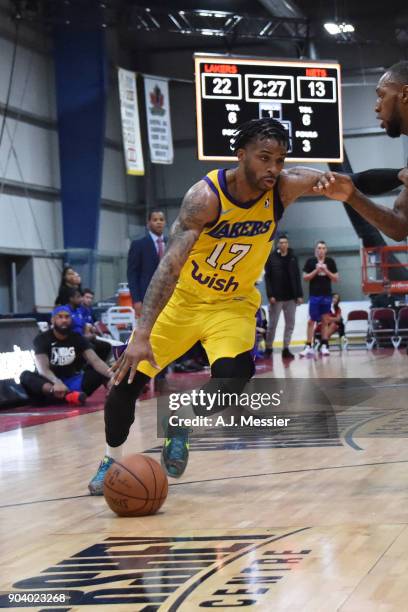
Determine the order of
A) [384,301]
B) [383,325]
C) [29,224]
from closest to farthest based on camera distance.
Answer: [383,325], [384,301], [29,224]

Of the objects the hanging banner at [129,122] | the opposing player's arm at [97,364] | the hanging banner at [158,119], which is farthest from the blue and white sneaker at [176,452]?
the hanging banner at [158,119]

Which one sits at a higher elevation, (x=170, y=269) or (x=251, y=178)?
(x=251, y=178)

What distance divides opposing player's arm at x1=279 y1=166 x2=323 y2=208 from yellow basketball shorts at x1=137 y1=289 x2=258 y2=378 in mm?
646

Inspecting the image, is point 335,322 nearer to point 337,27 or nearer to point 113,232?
point 337,27

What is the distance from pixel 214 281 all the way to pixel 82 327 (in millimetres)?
7254

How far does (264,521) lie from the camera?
446 centimetres

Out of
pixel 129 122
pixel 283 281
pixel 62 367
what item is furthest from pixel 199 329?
pixel 129 122

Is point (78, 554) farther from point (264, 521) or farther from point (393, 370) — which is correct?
point (393, 370)

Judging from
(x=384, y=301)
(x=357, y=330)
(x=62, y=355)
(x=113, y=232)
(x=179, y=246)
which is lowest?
(x=357, y=330)

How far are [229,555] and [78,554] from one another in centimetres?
61

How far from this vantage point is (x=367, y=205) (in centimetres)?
505

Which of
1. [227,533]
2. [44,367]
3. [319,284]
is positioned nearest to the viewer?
[227,533]

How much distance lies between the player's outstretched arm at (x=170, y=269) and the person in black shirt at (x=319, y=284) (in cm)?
1286

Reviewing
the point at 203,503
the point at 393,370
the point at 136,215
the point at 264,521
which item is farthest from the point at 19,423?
the point at 136,215
